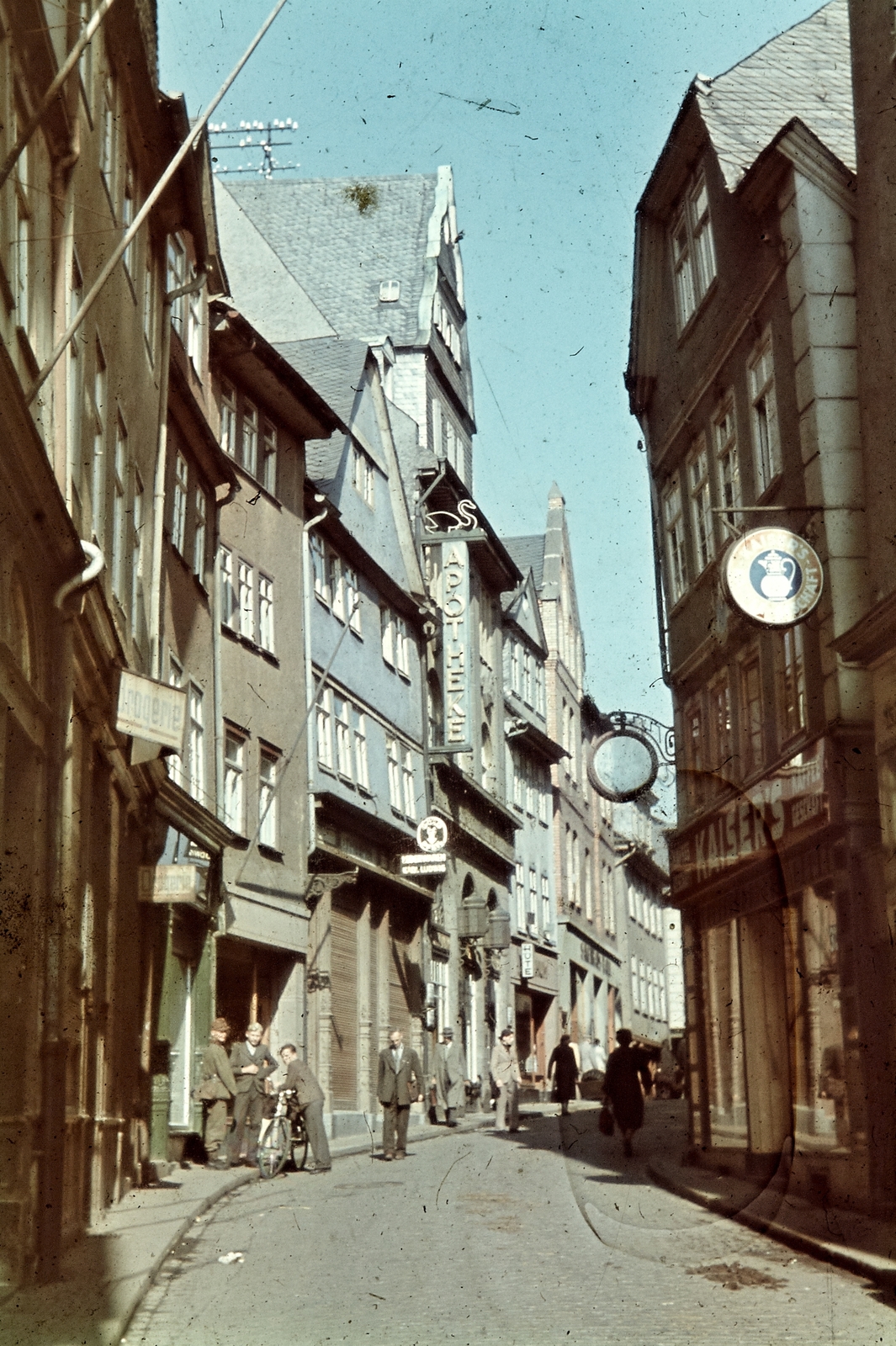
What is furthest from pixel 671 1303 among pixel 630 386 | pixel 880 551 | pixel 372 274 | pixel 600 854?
pixel 600 854

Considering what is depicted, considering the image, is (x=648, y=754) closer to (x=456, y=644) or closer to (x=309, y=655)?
(x=309, y=655)

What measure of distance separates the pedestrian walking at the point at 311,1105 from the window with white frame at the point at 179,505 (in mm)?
6419

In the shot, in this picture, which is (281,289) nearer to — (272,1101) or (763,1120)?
(272,1101)

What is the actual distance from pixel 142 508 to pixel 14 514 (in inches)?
324

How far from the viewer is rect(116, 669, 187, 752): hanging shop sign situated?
45.0 feet

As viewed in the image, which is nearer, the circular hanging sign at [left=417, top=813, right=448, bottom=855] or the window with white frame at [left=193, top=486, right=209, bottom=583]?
the window with white frame at [left=193, top=486, right=209, bottom=583]

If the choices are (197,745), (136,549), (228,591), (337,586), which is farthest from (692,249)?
(337,586)

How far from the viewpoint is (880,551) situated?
15672mm

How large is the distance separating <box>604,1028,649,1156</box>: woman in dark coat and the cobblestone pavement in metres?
3.85

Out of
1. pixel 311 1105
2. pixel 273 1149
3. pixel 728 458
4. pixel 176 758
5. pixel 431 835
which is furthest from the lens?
pixel 431 835

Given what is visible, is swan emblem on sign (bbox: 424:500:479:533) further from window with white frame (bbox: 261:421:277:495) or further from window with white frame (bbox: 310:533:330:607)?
window with white frame (bbox: 261:421:277:495)

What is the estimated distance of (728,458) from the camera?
20922 mm

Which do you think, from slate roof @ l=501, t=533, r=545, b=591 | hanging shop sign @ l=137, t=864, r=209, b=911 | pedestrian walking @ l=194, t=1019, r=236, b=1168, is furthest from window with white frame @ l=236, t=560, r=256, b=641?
slate roof @ l=501, t=533, r=545, b=591

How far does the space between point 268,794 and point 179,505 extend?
19.6ft
